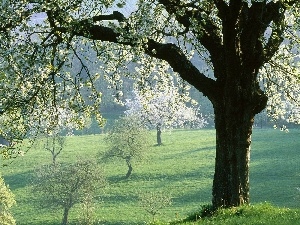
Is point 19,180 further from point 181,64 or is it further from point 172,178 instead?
point 181,64

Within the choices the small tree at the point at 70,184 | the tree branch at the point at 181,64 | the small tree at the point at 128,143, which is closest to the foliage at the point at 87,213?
the small tree at the point at 70,184

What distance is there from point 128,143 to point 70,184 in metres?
17.8

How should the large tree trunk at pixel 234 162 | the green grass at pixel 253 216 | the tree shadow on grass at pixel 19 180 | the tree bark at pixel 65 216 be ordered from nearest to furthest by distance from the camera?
the green grass at pixel 253 216 < the large tree trunk at pixel 234 162 < the tree bark at pixel 65 216 < the tree shadow on grass at pixel 19 180

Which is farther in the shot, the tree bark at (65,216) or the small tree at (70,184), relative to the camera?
the small tree at (70,184)

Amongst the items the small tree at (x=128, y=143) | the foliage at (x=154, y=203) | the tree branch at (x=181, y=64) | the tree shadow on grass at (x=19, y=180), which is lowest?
the foliage at (x=154, y=203)

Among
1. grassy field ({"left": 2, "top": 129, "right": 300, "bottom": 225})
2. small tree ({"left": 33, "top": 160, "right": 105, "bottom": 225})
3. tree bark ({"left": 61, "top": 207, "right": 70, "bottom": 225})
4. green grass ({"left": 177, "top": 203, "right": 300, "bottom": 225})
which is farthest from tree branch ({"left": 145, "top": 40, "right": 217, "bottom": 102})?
small tree ({"left": 33, "top": 160, "right": 105, "bottom": 225})

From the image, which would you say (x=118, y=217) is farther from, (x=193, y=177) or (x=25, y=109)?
(x=25, y=109)

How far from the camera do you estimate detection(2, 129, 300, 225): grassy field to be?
6188 centimetres

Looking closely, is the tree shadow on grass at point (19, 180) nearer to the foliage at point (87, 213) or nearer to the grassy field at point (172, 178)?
the grassy field at point (172, 178)

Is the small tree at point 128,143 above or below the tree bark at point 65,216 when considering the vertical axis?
above

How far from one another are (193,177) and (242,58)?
63.7 m

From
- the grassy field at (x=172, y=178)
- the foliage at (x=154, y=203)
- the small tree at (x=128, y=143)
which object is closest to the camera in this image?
the foliage at (x=154, y=203)

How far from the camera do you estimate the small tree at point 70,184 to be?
208 ft

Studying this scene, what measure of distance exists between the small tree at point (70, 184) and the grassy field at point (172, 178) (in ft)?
8.68
